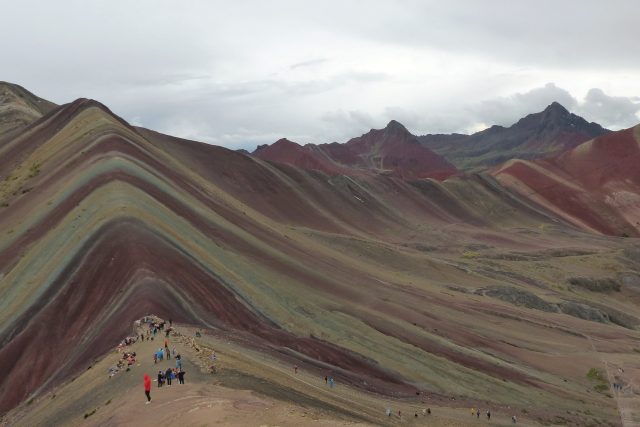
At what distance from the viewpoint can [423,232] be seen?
414 ft

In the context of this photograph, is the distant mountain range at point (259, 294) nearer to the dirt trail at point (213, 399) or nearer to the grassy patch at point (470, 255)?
the dirt trail at point (213, 399)

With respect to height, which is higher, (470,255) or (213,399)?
(213,399)

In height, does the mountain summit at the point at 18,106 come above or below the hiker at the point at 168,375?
above

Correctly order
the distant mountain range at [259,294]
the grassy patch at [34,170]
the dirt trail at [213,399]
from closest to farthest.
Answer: the dirt trail at [213,399], the distant mountain range at [259,294], the grassy patch at [34,170]

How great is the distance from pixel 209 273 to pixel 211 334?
11.4 meters

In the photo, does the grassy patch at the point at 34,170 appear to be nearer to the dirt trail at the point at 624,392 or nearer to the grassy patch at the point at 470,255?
the dirt trail at the point at 624,392

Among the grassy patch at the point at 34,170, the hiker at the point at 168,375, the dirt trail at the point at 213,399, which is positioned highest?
the grassy patch at the point at 34,170

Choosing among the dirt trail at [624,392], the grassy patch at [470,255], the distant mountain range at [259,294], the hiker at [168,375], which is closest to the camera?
the hiker at [168,375]

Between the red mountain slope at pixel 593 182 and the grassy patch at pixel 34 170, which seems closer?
the grassy patch at pixel 34 170

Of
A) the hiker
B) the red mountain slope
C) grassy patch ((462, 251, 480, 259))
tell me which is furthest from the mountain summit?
the red mountain slope

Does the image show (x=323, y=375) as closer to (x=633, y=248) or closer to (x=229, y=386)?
(x=229, y=386)

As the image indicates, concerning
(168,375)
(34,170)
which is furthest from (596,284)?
(168,375)

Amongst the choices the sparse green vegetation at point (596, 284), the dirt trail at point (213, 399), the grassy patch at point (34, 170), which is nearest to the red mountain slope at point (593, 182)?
the sparse green vegetation at point (596, 284)

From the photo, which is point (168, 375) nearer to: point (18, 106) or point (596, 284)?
point (596, 284)
